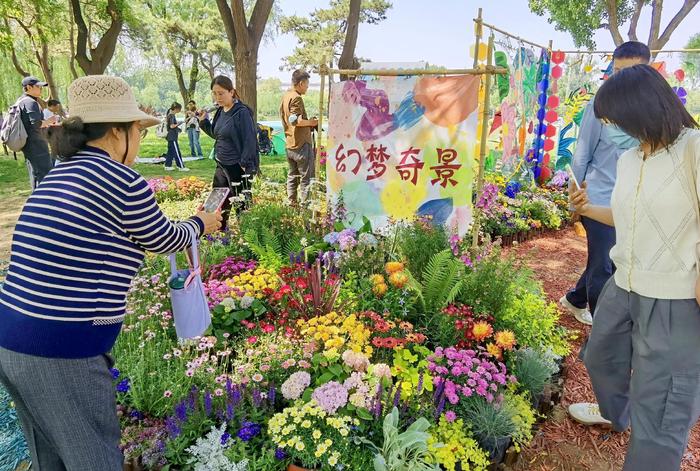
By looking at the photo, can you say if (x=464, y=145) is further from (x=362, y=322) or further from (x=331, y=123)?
(x=362, y=322)

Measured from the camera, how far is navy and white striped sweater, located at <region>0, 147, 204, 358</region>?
1431 mm

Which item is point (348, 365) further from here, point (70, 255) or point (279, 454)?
point (70, 255)

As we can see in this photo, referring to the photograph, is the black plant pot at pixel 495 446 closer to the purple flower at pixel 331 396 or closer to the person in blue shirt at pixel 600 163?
the purple flower at pixel 331 396

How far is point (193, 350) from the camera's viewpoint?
2648mm

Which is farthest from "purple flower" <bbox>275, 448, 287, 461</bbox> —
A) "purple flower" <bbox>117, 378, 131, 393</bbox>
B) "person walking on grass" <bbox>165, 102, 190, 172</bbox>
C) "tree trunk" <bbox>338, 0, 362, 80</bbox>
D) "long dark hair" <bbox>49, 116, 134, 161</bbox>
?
"person walking on grass" <bbox>165, 102, 190, 172</bbox>

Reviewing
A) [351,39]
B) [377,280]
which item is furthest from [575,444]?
[351,39]

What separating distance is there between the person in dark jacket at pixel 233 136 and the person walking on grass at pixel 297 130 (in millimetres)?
930

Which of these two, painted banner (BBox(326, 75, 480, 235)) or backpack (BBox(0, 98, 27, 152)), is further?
backpack (BBox(0, 98, 27, 152))

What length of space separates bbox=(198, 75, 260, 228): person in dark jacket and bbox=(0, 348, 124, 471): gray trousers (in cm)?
316

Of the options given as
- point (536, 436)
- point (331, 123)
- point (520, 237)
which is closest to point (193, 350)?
point (536, 436)

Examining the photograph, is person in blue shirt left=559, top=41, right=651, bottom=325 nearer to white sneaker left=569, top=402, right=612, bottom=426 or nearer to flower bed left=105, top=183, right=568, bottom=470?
flower bed left=105, top=183, right=568, bottom=470

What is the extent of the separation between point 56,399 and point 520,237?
A: 554 centimetres

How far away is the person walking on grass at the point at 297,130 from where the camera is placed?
5.95 metres

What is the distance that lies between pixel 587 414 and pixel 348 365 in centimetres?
148
